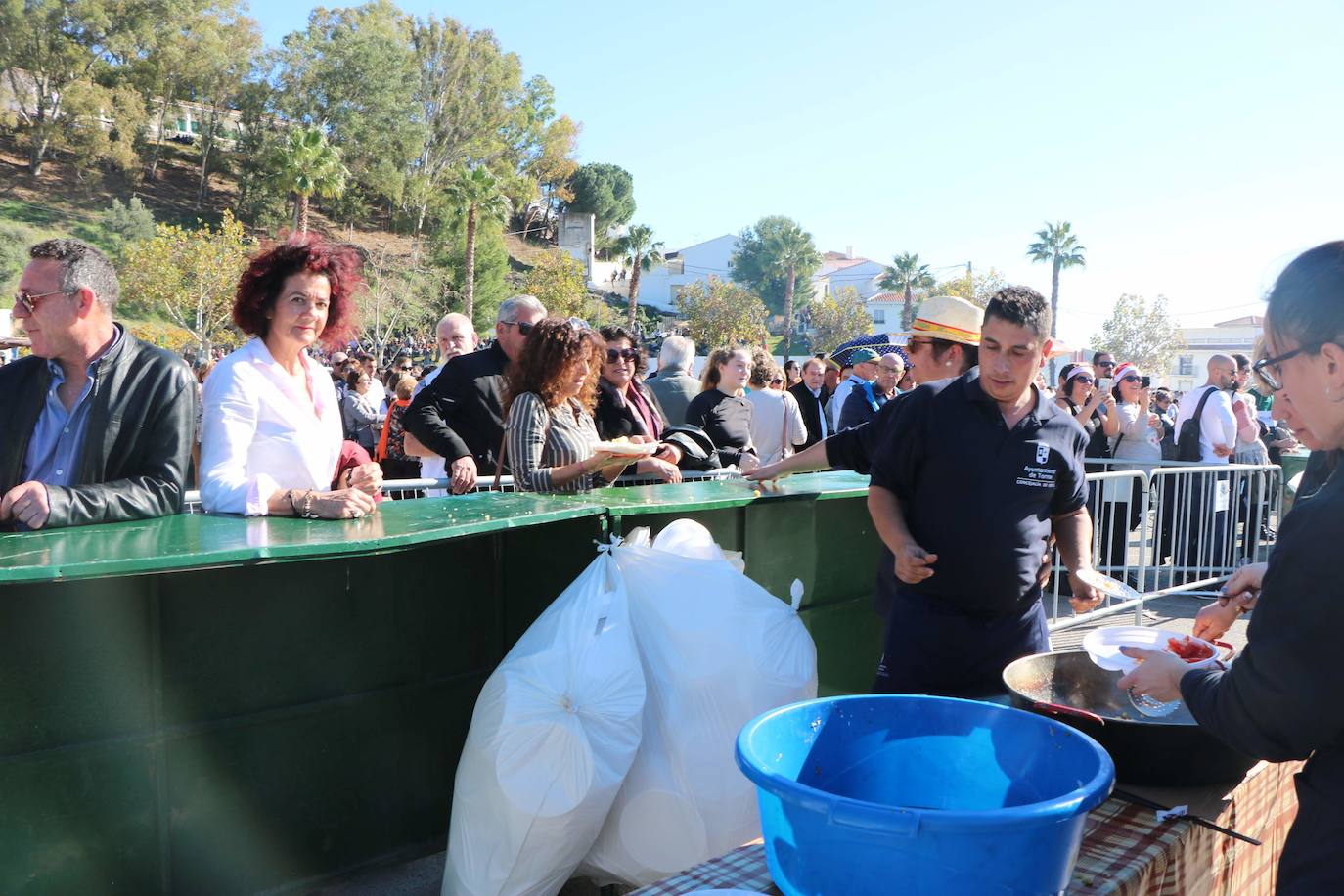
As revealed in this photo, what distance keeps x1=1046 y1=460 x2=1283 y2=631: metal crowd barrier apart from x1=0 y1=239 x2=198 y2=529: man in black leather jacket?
625cm

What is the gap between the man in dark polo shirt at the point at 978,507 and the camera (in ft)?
9.35

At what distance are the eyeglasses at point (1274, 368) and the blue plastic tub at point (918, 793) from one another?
0.66m

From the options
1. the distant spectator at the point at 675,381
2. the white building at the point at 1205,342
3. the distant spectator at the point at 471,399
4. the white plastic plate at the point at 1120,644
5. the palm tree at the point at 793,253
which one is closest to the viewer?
the white plastic plate at the point at 1120,644

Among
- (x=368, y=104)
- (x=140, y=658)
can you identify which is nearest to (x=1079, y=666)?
(x=140, y=658)

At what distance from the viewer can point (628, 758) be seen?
2.95 m

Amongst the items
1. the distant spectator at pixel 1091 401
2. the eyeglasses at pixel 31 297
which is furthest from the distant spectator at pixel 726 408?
the eyeglasses at pixel 31 297

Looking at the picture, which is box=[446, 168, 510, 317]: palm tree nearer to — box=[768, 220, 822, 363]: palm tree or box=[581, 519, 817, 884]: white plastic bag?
box=[768, 220, 822, 363]: palm tree

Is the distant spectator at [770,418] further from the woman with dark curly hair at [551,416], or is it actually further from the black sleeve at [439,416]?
the woman with dark curly hair at [551,416]

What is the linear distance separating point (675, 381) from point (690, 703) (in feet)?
17.8

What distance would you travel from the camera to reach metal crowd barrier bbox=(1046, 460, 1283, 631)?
293 inches

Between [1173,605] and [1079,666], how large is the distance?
6892mm

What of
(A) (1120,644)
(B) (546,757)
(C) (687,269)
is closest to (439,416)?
(B) (546,757)

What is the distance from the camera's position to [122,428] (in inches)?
114

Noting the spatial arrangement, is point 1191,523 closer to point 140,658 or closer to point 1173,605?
point 1173,605
